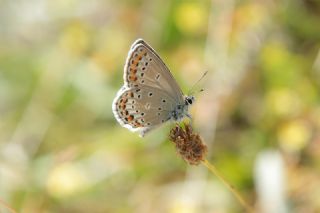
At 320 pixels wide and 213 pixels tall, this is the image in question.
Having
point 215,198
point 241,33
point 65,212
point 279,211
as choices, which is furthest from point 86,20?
point 279,211

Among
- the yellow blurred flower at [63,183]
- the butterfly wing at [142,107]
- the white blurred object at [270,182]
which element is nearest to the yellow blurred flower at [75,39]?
the yellow blurred flower at [63,183]

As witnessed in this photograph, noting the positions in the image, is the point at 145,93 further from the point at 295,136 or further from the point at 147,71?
the point at 295,136

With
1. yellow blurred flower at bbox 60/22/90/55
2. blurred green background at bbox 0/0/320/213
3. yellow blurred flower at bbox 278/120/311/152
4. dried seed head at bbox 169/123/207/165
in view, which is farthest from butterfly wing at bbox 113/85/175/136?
yellow blurred flower at bbox 60/22/90/55

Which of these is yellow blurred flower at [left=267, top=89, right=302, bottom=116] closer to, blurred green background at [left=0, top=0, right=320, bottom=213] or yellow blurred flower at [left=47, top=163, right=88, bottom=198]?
blurred green background at [left=0, top=0, right=320, bottom=213]

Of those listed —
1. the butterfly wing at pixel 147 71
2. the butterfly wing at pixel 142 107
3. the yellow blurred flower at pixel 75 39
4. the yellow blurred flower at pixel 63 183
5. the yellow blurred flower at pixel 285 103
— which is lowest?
the butterfly wing at pixel 142 107

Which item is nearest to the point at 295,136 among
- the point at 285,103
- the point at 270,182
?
the point at 285,103

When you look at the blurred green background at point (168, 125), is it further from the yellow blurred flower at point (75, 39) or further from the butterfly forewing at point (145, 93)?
the butterfly forewing at point (145, 93)
